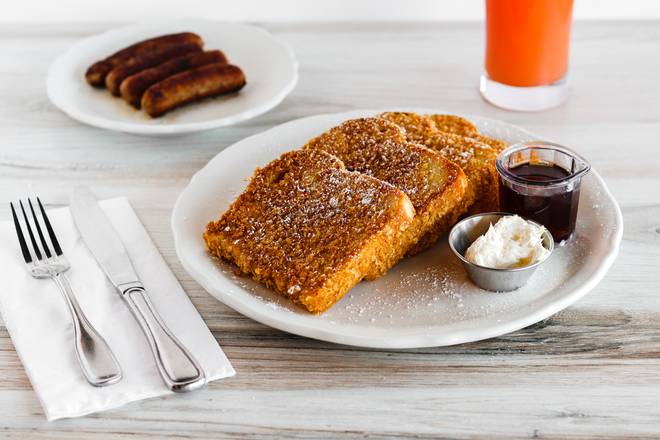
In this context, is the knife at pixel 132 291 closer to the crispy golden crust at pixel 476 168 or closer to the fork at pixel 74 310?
the fork at pixel 74 310

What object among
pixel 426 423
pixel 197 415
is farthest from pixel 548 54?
pixel 197 415

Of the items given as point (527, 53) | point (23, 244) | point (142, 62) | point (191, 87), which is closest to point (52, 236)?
point (23, 244)

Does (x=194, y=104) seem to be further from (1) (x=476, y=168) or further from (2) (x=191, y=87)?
(1) (x=476, y=168)

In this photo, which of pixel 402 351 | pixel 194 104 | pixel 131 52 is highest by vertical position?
pixel 131 52

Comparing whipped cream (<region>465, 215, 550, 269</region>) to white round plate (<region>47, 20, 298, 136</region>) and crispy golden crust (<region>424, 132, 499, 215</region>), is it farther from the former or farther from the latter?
white round plate (<region>47, 20, 298, 136</region>)

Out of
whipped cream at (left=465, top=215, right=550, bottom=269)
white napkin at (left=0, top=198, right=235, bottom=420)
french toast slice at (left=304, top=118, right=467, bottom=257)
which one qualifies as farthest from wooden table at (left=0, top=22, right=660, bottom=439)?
french toast slice at (left=304, top=118, right=467, bottom=257)

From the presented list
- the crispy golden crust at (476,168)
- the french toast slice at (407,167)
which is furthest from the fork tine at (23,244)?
the crispy golden crust at (476,168)
